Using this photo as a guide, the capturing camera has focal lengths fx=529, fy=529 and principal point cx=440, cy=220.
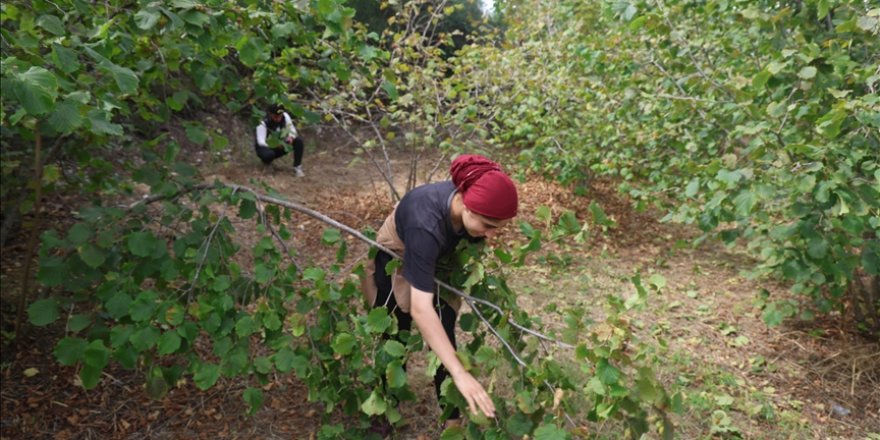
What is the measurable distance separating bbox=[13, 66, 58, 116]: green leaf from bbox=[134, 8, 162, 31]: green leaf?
0.40m

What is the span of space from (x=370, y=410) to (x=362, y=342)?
26 cm

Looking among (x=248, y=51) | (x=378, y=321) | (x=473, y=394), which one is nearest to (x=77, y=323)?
(x=378, y=321)

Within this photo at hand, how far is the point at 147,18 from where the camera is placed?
162cm

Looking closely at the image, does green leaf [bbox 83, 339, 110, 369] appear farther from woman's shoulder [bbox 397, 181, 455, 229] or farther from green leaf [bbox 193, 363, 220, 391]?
woman's shoulder [bbox 397, 181, 455, 229]

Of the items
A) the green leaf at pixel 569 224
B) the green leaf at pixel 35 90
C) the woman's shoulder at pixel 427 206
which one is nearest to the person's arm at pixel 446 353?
the woman's shoulder at pixel 427 206

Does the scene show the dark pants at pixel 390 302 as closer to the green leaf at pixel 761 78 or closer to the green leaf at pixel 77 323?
the green leaf at pixel 77 323

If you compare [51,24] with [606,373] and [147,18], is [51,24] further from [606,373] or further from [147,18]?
[606,373]

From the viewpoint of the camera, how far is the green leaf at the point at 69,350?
5.79 feet

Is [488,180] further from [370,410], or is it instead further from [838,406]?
[838,406]

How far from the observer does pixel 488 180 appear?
1.76 meters

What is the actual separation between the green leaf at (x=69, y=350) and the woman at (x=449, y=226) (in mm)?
1131

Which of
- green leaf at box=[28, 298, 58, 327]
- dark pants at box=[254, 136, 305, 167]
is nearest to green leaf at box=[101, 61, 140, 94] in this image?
green leaf at box=[28, 298, 58, 327]

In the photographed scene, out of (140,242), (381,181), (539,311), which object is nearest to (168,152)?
(140,242)

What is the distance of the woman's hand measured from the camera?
1.54 m
